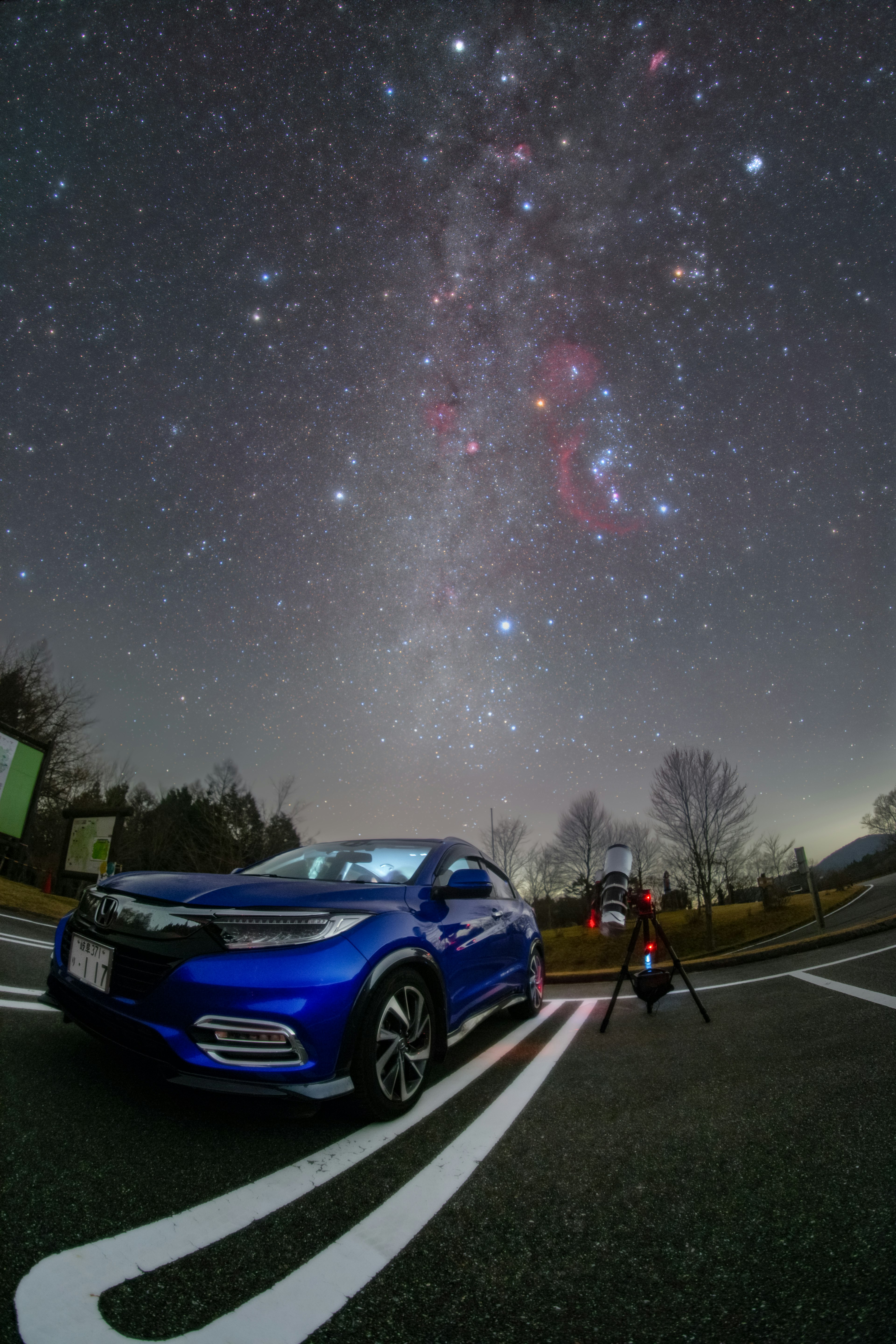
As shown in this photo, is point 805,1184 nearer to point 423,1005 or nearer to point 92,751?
point 423,1005

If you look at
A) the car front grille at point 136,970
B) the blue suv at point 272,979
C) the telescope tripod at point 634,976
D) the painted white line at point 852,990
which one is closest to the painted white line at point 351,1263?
the blue suv at point 272,979

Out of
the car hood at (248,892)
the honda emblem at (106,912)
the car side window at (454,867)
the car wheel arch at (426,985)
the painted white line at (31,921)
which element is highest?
the car side window at (454,867)

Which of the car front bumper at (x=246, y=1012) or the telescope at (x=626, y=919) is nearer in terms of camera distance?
the car front bumper at (x=246, y=1012)

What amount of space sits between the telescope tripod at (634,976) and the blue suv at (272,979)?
177cm

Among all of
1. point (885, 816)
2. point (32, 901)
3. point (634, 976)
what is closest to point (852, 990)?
point (634, 976)

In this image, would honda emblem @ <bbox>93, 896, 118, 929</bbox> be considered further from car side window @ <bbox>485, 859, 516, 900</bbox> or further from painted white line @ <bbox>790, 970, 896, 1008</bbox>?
painted white line @ <bbox>790, 970, 896, 1008</bbox>

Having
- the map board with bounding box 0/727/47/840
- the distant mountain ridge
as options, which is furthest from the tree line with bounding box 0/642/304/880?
the distant mountain ridge

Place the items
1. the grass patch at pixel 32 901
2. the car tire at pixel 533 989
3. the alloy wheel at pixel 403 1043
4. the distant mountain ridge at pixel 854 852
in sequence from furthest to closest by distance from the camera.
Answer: the distant mountain ridge at pixel 854 852 → the grass patch at pixel 32 901 → the car tire at pixel 533 989 → the alloy wheel at pixel 403 1043

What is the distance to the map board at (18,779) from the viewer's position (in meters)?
18.8

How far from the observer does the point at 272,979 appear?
223 centimetres

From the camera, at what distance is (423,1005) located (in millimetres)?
2885

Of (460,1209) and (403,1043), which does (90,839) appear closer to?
(403,1043)

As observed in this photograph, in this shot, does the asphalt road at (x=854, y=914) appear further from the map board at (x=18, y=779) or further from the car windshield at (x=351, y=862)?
the map board at (x=18, y=779)

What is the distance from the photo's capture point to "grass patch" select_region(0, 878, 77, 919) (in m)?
12.6
